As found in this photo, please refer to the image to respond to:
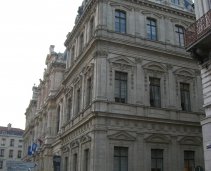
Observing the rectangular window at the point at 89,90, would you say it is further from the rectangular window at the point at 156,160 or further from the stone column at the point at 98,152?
the rectangular window at the point at 156,160

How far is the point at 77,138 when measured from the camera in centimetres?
2603

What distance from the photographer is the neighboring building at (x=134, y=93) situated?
22656mm

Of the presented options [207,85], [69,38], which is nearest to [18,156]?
[69,38]

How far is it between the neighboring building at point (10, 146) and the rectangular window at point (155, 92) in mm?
72105

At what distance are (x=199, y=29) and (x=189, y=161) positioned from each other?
1285cm

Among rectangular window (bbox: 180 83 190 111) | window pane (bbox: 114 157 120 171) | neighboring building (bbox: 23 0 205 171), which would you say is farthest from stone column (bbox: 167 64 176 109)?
window pane (bbox: 114 157 120 171)

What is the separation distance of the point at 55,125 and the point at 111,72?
708 inches

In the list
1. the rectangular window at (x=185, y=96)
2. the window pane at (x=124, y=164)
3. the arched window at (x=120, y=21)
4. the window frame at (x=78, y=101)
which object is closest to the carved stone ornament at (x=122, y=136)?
the window pane at (x=124, y=164)

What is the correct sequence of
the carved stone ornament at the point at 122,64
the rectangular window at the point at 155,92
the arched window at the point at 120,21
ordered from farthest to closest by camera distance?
the arched window at the point at 120,21
the rectangular window at the point at 155,92
the carved stone ornament at the point at 122,64

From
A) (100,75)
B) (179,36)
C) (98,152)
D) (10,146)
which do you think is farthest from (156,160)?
(10,146)

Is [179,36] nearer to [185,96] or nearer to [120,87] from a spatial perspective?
[185,96]

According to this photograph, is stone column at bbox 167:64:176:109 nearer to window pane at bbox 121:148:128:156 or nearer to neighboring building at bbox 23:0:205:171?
neighboring building at bbox 23:0:205:171

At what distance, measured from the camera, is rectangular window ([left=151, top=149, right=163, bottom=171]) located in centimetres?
2321

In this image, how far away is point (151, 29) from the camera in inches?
1079
